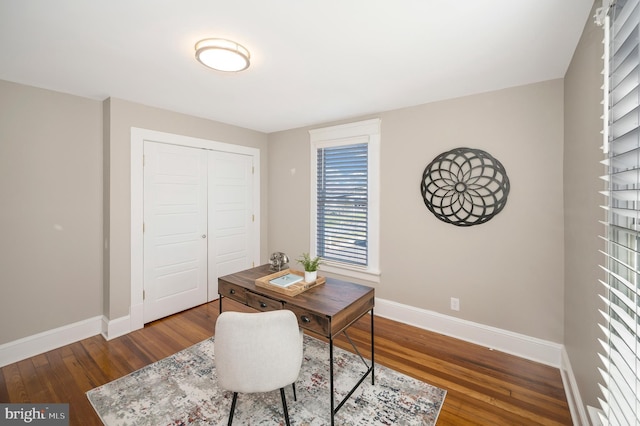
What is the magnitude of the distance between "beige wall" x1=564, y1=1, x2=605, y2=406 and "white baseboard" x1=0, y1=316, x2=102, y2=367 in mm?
4071

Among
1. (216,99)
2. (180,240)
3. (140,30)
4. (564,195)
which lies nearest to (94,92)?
(216,99)

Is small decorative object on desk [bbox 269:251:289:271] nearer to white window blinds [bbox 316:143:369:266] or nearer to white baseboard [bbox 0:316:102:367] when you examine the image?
white window blinds [bbox 316:143:369:266]

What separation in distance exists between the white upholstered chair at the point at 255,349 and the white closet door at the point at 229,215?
8.06 feet

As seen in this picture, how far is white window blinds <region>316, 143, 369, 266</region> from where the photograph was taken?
3.40 metres

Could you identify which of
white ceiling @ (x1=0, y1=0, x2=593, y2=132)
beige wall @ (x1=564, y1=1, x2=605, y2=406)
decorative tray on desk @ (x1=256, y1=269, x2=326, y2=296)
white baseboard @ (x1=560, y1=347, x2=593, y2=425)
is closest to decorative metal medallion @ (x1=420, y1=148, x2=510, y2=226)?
beige wall @ (x1=564, y1=1, x2=605, y2=406)

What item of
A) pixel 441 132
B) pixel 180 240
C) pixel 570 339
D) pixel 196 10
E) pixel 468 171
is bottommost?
pixel 570 339

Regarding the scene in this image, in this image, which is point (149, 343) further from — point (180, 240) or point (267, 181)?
point (267, 181)

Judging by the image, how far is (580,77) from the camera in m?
1.73

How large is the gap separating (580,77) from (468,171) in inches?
40.7

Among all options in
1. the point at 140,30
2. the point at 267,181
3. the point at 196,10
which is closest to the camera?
A: the point at 196,10

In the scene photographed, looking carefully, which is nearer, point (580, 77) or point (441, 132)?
point (580, 77)

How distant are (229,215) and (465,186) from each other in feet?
9.91

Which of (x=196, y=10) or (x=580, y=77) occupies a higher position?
(x=196, y=10)

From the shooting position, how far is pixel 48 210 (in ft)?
8.50
